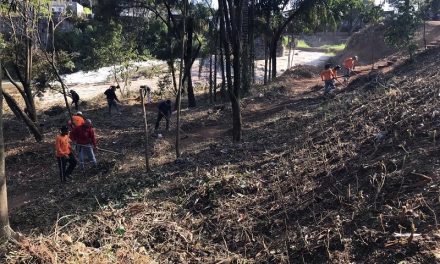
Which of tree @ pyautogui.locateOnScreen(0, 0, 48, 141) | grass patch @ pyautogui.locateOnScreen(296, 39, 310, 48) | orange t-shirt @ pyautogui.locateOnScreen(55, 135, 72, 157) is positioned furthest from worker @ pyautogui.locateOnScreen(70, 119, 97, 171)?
grass patch @ pyautogui.locateOnScreen(296, 39, 310, 48)

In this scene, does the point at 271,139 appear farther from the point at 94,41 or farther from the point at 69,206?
the point at 94,41

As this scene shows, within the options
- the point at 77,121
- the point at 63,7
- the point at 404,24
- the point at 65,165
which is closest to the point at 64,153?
the point at 65,165

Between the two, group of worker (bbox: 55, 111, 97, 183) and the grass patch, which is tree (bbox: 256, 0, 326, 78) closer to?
group of worker (bbox: 55, 111, 97, 183)

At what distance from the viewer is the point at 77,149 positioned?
35.4ft

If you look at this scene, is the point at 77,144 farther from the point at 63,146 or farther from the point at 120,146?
the point at 120,146

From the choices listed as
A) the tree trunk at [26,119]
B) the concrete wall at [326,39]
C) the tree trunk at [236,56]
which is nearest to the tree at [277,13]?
the tree trunk at [236,56]

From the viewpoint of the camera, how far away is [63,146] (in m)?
9.85

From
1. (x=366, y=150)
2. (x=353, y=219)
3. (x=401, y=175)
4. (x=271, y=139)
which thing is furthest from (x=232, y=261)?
(x=271, y=139)

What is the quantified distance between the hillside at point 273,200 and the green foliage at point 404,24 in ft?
22.9

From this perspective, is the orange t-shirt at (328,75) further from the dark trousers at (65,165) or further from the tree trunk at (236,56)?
the dark trousers at (65,165)

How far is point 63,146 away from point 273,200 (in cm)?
564

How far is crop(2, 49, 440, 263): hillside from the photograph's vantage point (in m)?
4.62

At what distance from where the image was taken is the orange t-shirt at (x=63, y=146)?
9.77 metres

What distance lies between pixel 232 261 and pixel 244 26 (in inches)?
465
